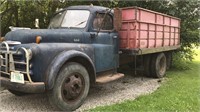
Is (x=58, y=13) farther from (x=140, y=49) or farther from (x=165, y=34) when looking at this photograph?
(x=165, y=34)

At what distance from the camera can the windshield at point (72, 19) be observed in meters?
6.13

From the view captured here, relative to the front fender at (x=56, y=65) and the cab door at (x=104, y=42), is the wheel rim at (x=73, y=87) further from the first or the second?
the cab door at (x=104, y=42)

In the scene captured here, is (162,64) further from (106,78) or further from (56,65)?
(56,65)

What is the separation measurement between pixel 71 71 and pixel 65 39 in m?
0.75

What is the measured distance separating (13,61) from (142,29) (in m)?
3.65

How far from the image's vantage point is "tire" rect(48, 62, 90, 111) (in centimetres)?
491

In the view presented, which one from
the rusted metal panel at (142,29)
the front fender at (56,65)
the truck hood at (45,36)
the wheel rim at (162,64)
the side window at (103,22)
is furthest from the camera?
the wheel rim at (162,64)

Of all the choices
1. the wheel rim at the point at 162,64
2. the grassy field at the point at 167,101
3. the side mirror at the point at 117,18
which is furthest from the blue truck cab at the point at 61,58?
the wheel rim at the point at 162,64

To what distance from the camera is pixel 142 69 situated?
9.16 meters

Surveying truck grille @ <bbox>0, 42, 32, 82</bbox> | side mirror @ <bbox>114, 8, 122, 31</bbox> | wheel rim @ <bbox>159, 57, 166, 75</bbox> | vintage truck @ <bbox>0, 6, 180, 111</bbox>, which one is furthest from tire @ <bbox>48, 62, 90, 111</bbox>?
wheel rim @ <bbox>159, 57, 166, 75</bbox>

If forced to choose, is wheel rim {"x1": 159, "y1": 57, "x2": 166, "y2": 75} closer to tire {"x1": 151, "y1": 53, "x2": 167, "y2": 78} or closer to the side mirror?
tire {"x1": 151, "y1": 53, "x2": 167, "y2": 78}

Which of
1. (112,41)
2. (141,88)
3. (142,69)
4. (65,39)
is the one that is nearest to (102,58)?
(112,41)

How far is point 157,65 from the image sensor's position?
28.9 feet

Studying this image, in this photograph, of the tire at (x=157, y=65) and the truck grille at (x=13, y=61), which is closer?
the truck grille at (x=13, y=61)
